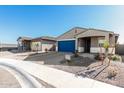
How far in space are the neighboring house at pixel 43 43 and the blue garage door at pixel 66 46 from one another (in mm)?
4245

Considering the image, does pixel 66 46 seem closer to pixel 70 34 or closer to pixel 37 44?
pixel 70 34

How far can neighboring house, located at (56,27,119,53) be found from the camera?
16.4 m

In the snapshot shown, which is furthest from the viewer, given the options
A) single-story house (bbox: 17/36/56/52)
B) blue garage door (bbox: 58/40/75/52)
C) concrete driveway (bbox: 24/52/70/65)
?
single-story house (bbox: 17/36/56/52)

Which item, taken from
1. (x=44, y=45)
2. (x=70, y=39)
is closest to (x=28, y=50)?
(x=44, y=45)

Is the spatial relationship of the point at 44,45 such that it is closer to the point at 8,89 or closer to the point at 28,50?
the point at 28,50

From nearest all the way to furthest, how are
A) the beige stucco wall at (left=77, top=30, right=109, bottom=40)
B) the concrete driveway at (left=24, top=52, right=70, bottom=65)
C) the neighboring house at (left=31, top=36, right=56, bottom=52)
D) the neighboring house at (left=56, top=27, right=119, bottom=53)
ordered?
the concrete driveway at (left=24, top=52, right=70, bottom=65) → the beige stucco wall at (left=77, top=30, right=109, bottom=40) → the neighboring house at (left=56, top=27, right=119, bottom=53) → the neighboring house at (left=31, top=36, right=56, bottom=52)

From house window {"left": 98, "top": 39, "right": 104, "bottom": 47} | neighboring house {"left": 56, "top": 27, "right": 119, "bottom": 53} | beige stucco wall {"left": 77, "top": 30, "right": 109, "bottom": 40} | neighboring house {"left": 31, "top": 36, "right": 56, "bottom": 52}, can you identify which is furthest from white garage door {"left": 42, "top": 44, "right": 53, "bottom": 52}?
house window {"left": 98, "top": 39, "right": 104, "bottom": 47}

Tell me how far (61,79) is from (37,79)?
1.51 m

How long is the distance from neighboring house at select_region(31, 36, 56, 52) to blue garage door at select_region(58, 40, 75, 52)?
4.25 meters

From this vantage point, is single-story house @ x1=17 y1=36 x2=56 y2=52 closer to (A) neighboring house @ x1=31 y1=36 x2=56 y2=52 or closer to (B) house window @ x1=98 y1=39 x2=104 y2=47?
(A) neighboring house @ x1=31 y1=36 x2=56 y2=52

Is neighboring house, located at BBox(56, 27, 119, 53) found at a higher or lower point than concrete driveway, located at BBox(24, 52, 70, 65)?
higher

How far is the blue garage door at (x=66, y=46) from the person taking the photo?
811 inches

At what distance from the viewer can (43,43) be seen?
26.5 meters
